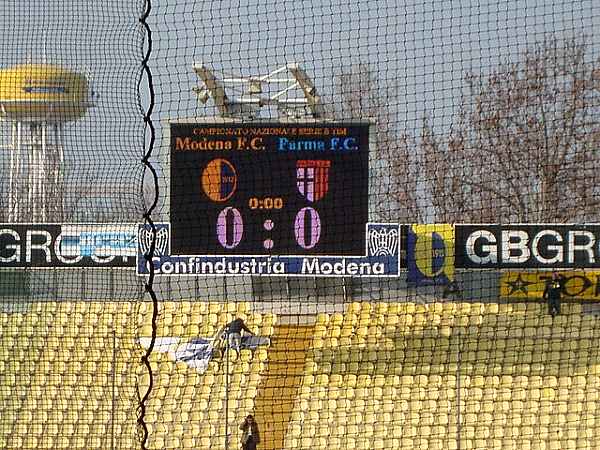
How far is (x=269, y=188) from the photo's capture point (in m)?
7.61

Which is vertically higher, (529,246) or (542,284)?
(529,246)

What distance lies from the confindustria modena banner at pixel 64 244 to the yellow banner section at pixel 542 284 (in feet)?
11.0

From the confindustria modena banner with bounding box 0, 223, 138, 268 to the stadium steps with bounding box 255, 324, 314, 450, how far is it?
1.49 m

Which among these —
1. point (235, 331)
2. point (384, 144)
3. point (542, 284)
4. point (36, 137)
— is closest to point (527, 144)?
point (384, 144)

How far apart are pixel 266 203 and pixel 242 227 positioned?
0.24m

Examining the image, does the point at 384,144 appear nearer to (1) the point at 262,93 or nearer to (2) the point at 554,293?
(1) the point at 262,93

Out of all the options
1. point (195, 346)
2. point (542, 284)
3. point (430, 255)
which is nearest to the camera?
point (195, 346)

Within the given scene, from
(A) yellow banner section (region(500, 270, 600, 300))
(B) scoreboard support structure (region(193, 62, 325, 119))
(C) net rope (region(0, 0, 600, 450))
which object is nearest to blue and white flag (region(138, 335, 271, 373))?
(C) net rope (region(0, 0, 600, 450))

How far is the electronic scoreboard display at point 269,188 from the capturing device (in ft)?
24.3

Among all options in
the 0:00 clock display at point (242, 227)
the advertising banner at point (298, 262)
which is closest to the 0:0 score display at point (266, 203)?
the 0:00 clock display at point (242, 227)

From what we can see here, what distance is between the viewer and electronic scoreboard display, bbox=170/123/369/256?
7.40 meters

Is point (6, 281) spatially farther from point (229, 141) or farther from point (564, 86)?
point (564, 86)

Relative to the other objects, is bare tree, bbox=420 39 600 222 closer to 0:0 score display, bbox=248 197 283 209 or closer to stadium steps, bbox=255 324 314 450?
0:0 score display, bbox=248 197 283 209

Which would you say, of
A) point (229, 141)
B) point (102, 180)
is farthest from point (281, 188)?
point (102, 180)
